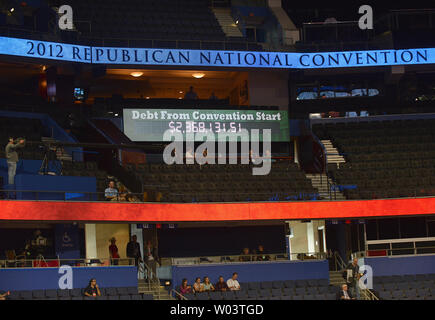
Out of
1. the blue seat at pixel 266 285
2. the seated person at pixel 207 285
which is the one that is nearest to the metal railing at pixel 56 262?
the seated person at pixel 207 285

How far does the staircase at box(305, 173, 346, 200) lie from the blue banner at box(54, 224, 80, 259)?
27.2 ft

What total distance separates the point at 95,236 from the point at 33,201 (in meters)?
3.59

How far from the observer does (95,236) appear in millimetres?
21875

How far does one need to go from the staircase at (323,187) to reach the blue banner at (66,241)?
27.2 feet

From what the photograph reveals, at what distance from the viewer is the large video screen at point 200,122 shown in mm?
27078

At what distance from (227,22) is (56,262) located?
1801 centimetres

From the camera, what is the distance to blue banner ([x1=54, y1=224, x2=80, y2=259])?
67.5 feet

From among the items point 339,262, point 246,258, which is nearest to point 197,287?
point 246,258

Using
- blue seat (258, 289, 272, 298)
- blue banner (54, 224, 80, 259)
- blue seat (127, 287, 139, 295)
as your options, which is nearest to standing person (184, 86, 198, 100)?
blue banner (54, 224, 80, 259)

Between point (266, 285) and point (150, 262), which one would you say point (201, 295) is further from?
point (266, 285)

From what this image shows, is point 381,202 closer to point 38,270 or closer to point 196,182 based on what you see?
point 196,182

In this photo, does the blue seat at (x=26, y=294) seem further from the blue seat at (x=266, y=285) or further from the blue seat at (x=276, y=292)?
the blue seat at (x=266, y=285)

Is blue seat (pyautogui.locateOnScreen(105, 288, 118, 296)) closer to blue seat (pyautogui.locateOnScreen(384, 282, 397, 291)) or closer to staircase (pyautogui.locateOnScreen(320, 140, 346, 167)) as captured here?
blue seat (pyautogui.locateOnScreen(384, 282, 397, 291))
